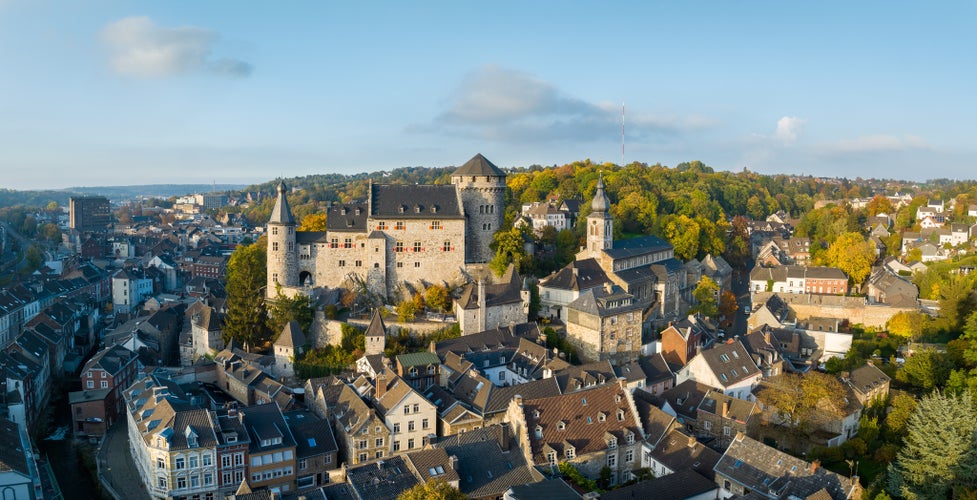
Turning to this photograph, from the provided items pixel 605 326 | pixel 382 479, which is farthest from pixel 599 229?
pixel 382 479

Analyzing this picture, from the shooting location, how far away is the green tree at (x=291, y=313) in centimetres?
4656

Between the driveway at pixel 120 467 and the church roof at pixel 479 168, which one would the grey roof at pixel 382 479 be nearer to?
the driveway at pixel 120 467

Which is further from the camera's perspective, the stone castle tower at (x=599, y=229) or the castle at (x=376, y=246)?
the stone castle tower at (x=599, y=229)

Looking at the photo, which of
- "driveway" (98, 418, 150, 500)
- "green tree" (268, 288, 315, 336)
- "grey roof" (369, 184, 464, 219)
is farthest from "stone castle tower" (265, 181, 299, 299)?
"driveway" (98, 418, 150, 500)

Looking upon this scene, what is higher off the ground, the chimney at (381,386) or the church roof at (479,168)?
the church roof at (479,168)

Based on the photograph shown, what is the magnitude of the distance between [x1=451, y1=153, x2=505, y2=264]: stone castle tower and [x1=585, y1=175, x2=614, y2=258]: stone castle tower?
7233 mm

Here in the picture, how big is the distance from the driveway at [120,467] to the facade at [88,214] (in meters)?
113

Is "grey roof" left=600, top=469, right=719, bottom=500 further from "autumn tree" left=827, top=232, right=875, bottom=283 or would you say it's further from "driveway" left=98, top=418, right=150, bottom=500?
"autumn tree" left=827, top=232, right=875, bottom=283

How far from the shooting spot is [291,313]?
46.5m

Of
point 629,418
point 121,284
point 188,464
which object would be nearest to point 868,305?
point 629,418

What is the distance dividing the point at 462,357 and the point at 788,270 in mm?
35381

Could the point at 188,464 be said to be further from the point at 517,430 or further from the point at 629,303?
the point at 629,303

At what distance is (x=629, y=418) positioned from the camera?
3481cm

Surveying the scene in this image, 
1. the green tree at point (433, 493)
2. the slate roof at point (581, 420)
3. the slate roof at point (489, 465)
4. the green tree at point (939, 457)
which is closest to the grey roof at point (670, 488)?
the slate roof at point (489, 465)
